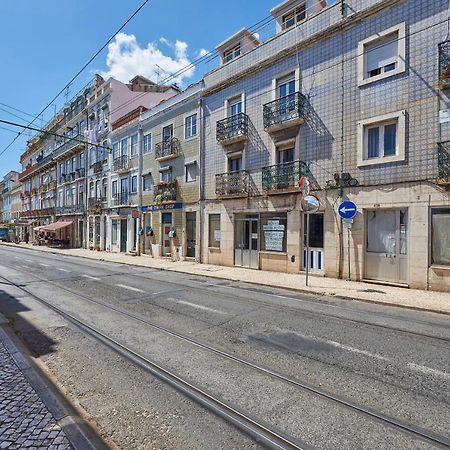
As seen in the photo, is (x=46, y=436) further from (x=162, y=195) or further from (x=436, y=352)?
(x=162, y=195)

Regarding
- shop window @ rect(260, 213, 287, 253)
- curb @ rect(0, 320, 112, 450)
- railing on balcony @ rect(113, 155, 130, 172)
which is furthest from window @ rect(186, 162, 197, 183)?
curb @ rect(0, 320, 112, 450)

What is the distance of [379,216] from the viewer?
475 inches

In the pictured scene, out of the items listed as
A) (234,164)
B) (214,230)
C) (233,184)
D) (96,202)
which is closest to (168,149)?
(234,164)

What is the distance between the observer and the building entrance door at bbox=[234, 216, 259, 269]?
53.9 feet

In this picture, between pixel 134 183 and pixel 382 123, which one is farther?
pixel 134 183

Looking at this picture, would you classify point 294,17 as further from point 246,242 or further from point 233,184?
point 246,242

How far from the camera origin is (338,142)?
13070 mm

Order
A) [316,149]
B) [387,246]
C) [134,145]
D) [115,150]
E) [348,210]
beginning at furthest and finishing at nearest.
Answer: [115,150] → [134,145] → [316,149] → [387,246] → [348,210]

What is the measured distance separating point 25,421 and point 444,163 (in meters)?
12.2


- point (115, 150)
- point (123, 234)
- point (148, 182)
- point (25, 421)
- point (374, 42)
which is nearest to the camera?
point (25, 421)

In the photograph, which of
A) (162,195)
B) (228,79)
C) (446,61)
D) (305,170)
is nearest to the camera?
(446,61)

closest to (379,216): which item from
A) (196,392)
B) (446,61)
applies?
(446,61)

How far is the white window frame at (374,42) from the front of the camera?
1128 centimetres

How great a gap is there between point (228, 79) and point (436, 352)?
16.7 meters
